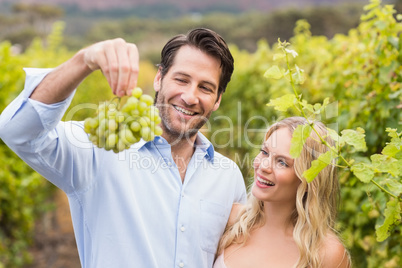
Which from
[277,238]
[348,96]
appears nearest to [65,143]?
[277,238]

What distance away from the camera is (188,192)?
1928 mm

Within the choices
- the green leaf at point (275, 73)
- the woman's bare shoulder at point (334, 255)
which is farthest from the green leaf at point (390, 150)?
the woman's bare shoulder at point (334, 255)

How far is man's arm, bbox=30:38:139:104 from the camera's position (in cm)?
115

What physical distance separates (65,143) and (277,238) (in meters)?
1.09

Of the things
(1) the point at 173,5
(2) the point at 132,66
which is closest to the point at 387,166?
(2) the point at 132,66

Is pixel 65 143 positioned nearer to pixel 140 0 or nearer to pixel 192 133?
pixel 192 133

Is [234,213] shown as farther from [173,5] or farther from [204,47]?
[173,5]

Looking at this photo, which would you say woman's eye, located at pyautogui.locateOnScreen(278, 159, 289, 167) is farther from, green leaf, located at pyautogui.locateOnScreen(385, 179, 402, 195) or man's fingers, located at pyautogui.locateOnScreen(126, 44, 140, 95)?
man's fingers, located at pyautogui.locateOnScreen(126, 44, 140, 95)

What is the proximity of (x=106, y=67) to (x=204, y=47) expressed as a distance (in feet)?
3.28

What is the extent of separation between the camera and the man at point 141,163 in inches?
52.2

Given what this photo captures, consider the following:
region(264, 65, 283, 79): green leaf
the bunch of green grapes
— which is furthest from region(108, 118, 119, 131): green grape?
region(264, 65, 283, 79): green leaf

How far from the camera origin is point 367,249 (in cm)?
304

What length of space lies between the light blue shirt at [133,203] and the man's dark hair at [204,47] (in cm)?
45

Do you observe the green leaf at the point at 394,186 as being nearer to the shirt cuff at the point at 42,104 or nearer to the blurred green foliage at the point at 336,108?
the blurred green foliage at the point at 336,108
